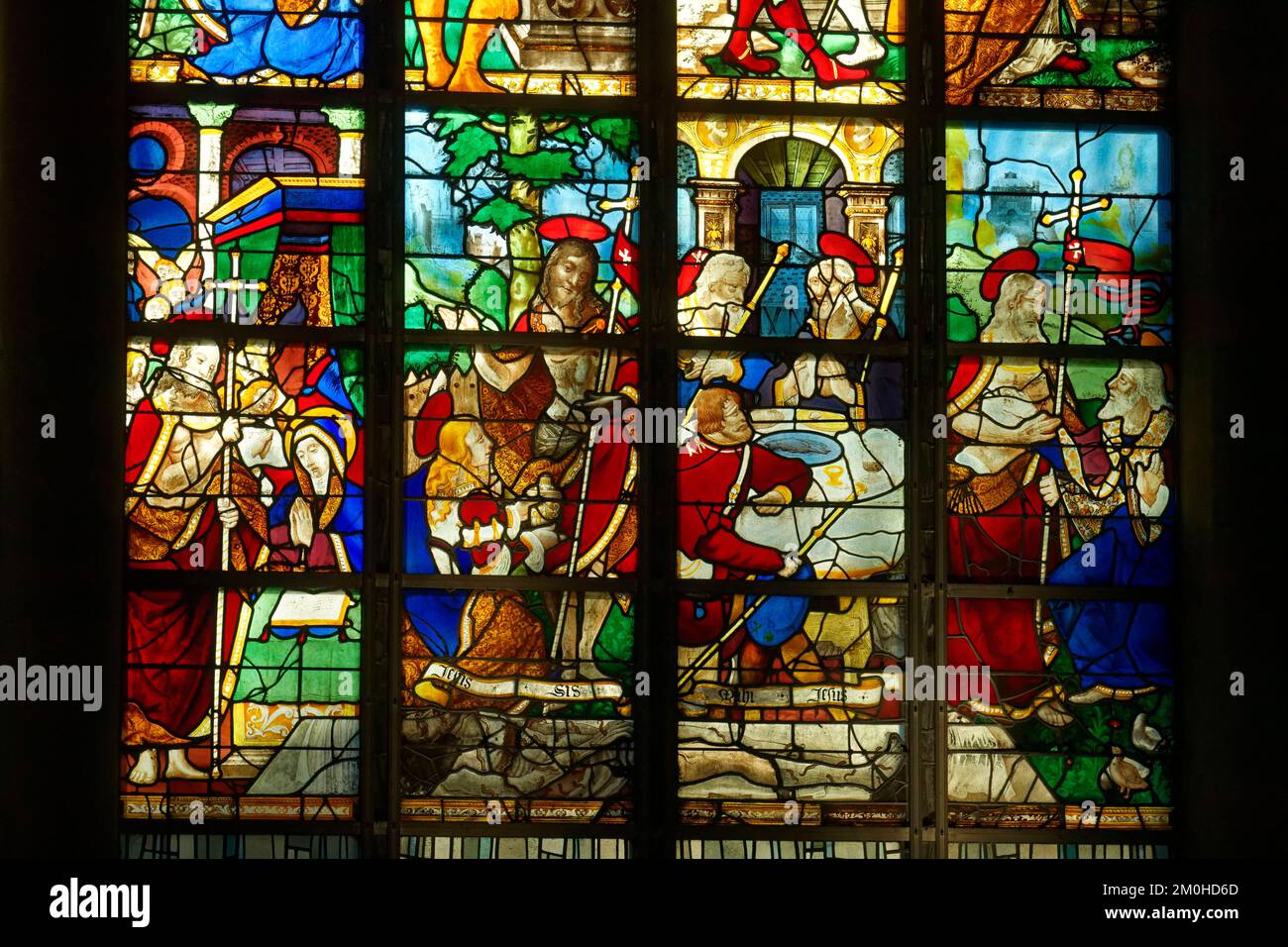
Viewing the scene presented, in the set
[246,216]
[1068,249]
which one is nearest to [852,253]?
[1068,249]

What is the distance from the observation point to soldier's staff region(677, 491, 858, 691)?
489cm

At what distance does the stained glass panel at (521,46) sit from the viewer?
501cm

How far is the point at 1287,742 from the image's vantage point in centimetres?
479

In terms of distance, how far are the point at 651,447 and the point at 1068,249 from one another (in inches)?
65.7

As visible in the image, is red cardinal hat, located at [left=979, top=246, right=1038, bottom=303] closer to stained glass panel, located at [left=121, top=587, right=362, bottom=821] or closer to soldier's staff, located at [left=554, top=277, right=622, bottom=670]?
soldier's staff, located at [left=554, top=277, right=622, bottom=670]

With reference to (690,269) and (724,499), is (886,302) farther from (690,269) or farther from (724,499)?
(724,499)

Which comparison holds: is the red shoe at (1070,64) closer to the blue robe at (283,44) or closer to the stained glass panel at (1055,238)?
the stained glass panel at (1055,238)

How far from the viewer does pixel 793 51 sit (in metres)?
5.09

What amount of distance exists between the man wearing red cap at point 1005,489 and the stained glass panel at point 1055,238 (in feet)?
0.04

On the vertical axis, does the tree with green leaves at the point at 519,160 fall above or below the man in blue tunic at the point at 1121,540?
above

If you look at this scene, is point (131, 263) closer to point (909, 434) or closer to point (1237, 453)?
point (909, 434)

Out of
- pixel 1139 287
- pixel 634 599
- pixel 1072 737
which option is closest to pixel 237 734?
pixel 634 599

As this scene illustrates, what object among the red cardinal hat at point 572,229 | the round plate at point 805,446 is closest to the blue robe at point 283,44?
→ the red cardinal hat at point 572,229

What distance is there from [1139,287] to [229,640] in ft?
11.3
